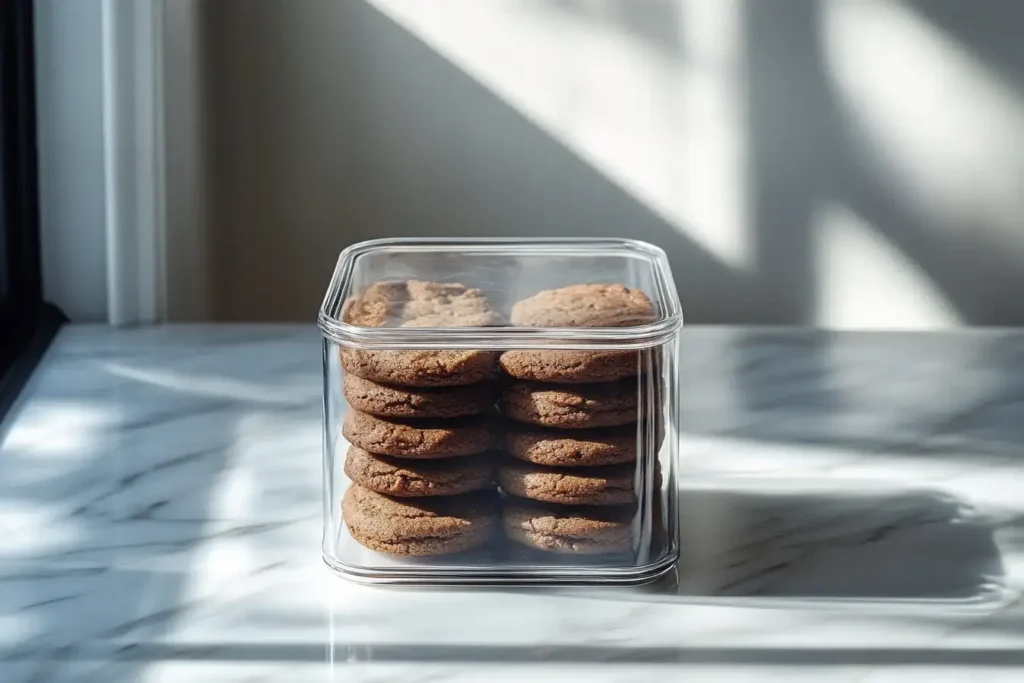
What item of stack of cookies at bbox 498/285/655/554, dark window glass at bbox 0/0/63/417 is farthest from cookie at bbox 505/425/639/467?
dark window glass at bbox 0/0/63/417

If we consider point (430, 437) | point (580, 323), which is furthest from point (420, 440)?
point (580, 323)

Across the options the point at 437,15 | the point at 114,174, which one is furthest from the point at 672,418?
the point at 437,15

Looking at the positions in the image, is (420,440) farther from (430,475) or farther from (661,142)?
(661,142)

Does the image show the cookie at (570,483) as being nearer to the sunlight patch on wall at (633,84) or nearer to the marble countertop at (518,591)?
the marble countertop at (518,591)

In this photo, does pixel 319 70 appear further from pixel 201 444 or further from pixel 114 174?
pixel 201 444

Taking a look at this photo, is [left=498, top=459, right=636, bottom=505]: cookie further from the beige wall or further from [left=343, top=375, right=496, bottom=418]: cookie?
the beige wall

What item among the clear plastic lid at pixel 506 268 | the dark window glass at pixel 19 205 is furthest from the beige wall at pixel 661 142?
the clear plastic lid at pixel 506 268
